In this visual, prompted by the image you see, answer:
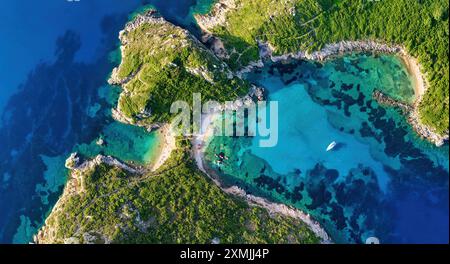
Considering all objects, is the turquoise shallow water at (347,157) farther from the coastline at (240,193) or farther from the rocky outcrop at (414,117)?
the coastline at (240,193)

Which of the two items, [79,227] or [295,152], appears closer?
[79,227]

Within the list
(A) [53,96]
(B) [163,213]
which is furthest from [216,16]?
(B) [163,213]

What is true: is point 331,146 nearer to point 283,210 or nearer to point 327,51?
point 283,210

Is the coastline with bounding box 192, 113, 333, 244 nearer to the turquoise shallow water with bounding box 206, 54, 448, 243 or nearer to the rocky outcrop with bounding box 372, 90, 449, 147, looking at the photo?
the turquoise shallow water with bounding box 206, 54, 448, 243

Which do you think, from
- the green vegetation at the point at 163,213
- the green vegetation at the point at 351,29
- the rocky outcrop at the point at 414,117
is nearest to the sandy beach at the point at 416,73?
the green vegetation at the point at 351,29
